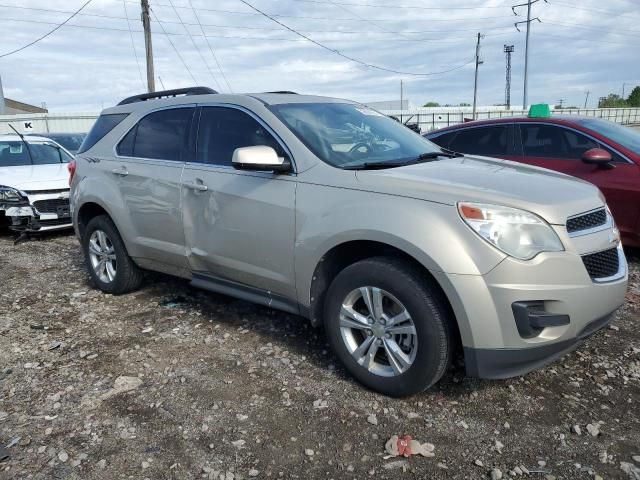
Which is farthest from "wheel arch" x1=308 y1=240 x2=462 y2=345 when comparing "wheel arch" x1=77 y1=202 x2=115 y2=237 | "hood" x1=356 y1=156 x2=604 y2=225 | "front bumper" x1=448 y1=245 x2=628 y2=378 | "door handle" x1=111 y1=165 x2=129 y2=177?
"wheel arch" x1=77 y1=202 x2=115 y2=237

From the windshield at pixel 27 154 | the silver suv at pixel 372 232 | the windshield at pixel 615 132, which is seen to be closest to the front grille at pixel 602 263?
the silver suv at pixel 372 232

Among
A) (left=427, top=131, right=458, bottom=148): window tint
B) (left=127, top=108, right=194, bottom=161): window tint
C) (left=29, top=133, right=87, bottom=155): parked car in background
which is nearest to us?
(left=127, top=108, right=194, bottom=161): window tint

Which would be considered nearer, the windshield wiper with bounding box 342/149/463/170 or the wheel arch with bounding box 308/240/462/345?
the wheel arch with bounding box 308/240/462/345

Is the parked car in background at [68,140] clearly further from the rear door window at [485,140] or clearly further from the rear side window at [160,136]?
the rear door window at [485,140]

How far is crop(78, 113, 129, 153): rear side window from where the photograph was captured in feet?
16.3

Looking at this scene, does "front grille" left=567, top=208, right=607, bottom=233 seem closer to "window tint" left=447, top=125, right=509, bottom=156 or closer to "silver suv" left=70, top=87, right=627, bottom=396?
"silver suv" left=70, top=87, right=627, bottom=396

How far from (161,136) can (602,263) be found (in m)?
3.43

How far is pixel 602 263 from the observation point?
9.67 ft

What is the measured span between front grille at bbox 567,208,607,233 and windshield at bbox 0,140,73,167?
880cm

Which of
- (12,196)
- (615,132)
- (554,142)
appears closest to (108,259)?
(12,196)

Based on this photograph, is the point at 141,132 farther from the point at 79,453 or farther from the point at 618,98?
the point at 618,98

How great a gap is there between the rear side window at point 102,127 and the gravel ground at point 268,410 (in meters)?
1.83

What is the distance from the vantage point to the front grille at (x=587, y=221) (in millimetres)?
2844

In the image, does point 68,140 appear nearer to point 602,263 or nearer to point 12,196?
point 12,196
